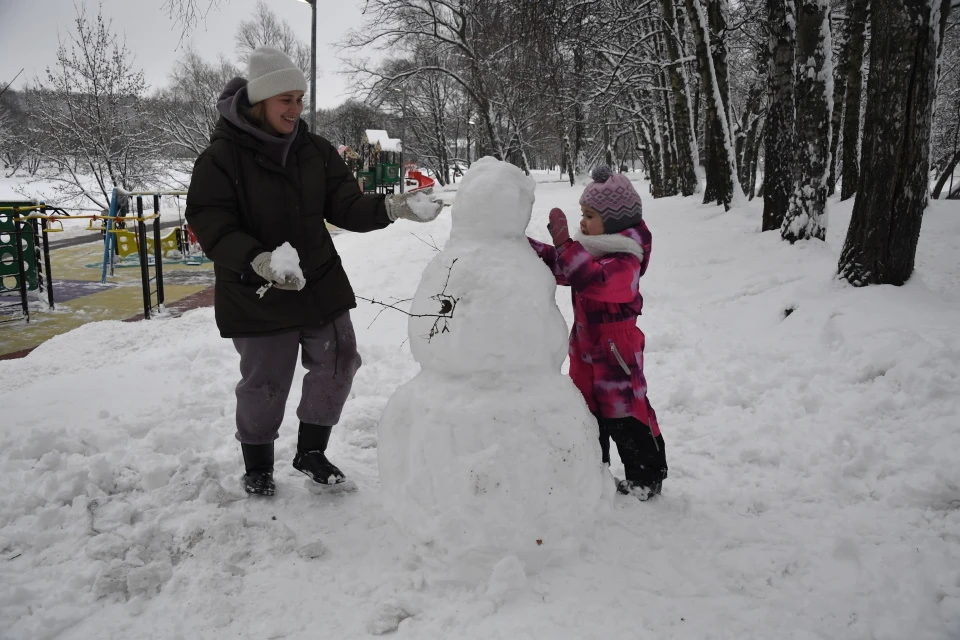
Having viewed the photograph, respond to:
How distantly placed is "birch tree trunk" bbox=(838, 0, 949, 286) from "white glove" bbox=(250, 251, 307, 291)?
15.1 ft

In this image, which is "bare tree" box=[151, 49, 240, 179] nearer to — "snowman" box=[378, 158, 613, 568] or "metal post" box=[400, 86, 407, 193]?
"metal post" box=[400, 86, 407, 193]

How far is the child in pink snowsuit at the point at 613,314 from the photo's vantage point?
2533 mm

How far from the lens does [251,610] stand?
6.64ft

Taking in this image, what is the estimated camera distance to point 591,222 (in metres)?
2.71

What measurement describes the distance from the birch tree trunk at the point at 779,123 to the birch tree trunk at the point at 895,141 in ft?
10.6

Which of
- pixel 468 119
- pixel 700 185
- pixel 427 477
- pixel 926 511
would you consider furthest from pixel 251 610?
pixel 468 119

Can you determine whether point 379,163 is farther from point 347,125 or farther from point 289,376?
point 289,376

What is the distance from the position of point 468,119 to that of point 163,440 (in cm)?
3146

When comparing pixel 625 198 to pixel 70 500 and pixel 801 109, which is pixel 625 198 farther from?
pixel 801 109

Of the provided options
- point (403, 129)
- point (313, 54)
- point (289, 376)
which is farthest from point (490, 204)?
point (403, 129)

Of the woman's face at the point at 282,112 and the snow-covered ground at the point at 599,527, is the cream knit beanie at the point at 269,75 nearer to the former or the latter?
the woman's face at the point at 282,112

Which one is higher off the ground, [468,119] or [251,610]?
[468,119]

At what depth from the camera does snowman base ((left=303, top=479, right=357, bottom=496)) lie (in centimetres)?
277

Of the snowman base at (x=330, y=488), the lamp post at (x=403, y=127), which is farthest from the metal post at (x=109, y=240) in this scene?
the lamp post at (x=403, y=127)
